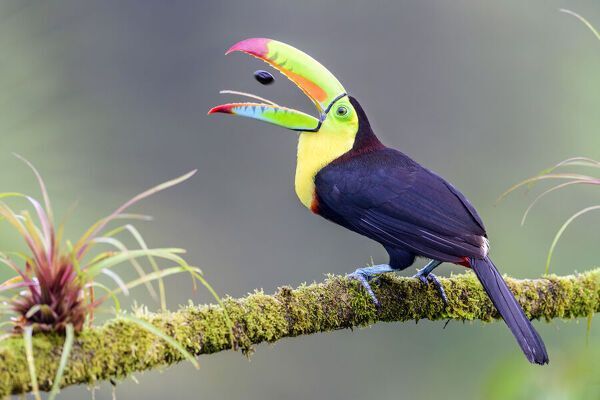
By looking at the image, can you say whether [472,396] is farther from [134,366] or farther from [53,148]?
[134,366]

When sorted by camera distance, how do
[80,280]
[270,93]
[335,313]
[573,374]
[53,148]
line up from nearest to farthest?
1. [573,374]
2. [80,280]
3. [335,313]
4. [53,148]
5. [270,93]

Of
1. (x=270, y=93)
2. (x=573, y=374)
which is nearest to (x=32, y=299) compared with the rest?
(x=573, y=374)

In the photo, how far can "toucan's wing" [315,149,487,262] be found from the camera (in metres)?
2.24

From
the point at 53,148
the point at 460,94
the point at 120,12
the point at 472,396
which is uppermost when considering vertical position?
the point at 120,12

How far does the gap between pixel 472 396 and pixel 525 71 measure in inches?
91.8

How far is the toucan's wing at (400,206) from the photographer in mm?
2238

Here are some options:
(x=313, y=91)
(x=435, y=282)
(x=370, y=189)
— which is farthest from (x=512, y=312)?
(x=313, y=91)

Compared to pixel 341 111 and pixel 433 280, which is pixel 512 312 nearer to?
pixel 433 280

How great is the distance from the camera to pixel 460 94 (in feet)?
24.0

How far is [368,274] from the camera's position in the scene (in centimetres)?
214

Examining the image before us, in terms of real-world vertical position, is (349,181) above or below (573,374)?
above

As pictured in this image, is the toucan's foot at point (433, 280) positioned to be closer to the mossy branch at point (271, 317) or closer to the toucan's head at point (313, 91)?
the mossy branch at point (271, 317)

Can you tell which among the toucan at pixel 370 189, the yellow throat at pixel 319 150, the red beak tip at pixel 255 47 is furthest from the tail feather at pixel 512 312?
the red beak tip at pixel 255 47

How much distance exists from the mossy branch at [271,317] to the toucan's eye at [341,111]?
487 millimetres
